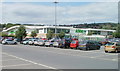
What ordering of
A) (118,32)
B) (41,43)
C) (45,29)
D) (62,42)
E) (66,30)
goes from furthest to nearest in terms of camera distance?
(66,30) → (45,29) → (118,32) → (41,43) → (62,42)

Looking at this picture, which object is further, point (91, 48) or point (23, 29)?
point (23, 29)

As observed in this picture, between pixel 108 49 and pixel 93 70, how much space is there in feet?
47.6

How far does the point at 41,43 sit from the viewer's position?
42.9 metres

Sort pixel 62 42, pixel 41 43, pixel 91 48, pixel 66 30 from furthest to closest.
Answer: pixel 66 30 < pixel 41 43 < pixel 62 42 < pixel 91 48

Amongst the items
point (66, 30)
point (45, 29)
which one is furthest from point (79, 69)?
point (66, 30)

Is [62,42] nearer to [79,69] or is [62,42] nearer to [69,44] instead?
[69,44]

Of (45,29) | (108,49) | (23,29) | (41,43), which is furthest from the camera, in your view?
(45,29)

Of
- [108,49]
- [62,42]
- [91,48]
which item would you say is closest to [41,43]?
[62,42]

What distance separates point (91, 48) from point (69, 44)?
239 inches

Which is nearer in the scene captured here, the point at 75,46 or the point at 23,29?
the point at 75,46

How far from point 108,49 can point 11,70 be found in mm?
16565

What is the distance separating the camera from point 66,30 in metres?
107

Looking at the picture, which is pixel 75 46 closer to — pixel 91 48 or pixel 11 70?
pixel 91 48

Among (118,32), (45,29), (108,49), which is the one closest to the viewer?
(108,49)
